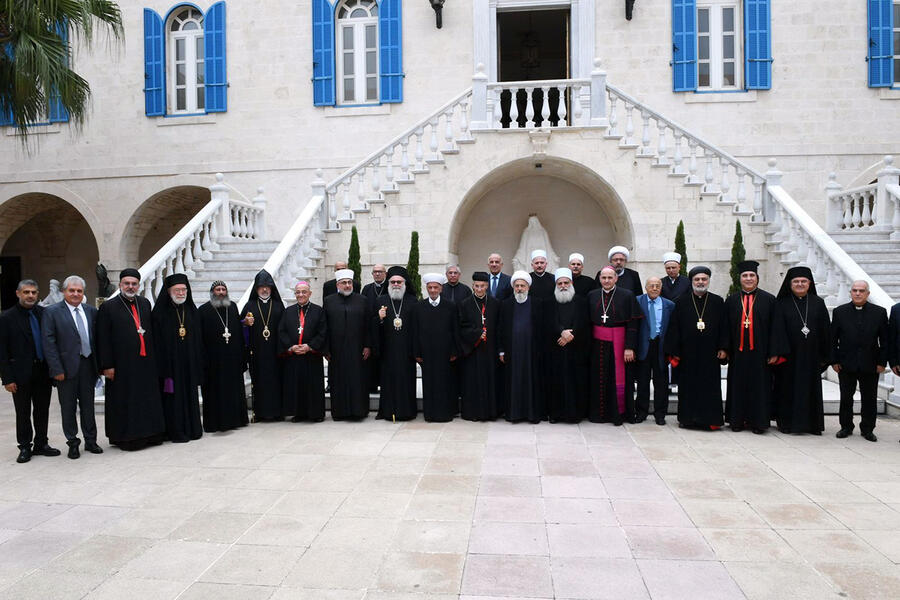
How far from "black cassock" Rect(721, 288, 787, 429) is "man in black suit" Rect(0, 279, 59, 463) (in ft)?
22.0

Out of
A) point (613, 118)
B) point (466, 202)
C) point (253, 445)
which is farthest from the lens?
point (466, 202)

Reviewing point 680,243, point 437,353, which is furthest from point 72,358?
point 680,243

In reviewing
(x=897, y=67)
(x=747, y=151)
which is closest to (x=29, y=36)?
(x=747, y=151)

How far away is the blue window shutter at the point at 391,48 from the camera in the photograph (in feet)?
45.1

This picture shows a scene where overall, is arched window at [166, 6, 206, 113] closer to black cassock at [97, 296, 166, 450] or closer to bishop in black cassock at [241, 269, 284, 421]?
bishop in black cassock at [241, 269, 284, 421]

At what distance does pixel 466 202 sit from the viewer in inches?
470

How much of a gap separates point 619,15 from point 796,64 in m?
3.66

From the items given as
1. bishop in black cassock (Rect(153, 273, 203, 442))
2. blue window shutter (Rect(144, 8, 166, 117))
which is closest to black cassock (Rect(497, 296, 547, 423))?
bishop in black cassock (Rect(153, 273, 203, 442))

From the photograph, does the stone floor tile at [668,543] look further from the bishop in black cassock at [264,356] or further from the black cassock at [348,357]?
the bishop in black cassock at [264,356]

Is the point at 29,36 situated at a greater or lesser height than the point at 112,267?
greater

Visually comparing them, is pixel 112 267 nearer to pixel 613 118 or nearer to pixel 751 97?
pixel 613 118

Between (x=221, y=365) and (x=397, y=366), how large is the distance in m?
1.90

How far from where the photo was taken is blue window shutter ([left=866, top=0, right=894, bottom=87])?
12719 millimetres

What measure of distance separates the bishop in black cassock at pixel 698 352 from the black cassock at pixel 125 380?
17.4 feet
